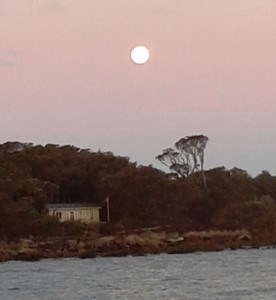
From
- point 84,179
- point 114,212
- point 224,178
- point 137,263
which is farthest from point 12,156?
point 137,263

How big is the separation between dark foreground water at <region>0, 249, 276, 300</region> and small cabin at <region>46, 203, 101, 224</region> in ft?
66.5

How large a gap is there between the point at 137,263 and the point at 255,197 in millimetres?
29775

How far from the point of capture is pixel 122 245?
188ft

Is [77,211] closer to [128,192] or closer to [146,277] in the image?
[128,192]

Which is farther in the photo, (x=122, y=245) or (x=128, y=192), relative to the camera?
(x=128, y=192)

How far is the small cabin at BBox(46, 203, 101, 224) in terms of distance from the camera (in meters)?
71.9

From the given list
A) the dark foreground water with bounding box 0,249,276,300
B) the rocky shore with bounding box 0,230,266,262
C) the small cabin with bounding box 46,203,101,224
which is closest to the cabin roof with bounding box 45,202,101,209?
the small cabin with bounding box 46,203,101,224

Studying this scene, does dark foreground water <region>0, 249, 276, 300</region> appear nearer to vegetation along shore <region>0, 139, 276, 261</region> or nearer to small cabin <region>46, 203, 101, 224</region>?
vegetation along shore <region>0, 139, 276, 261</region>

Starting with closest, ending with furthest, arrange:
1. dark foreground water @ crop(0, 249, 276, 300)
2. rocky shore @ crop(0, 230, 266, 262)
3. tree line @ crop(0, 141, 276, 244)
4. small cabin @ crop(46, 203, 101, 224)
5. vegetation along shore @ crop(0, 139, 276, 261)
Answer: dark foreground water @ crop(0, 249, 276, 300), rocky shore @ crop(0, 230, 266, 262), vegetation along shore @ crop(0, 139, 276, 261), tree line @ crop(0, 141, 276, 244), small cabin @ crop(46, 203, 101, 224)

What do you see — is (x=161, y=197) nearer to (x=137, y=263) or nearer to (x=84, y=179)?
(x=84, y=179)

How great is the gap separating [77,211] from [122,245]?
16783 mm

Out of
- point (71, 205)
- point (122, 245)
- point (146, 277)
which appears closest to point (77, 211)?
point (71, 205)

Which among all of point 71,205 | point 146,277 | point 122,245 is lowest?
point 146,277

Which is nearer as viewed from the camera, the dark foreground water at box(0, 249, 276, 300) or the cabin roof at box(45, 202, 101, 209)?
the dark foreground water at box(0, 249, 276, 300)
